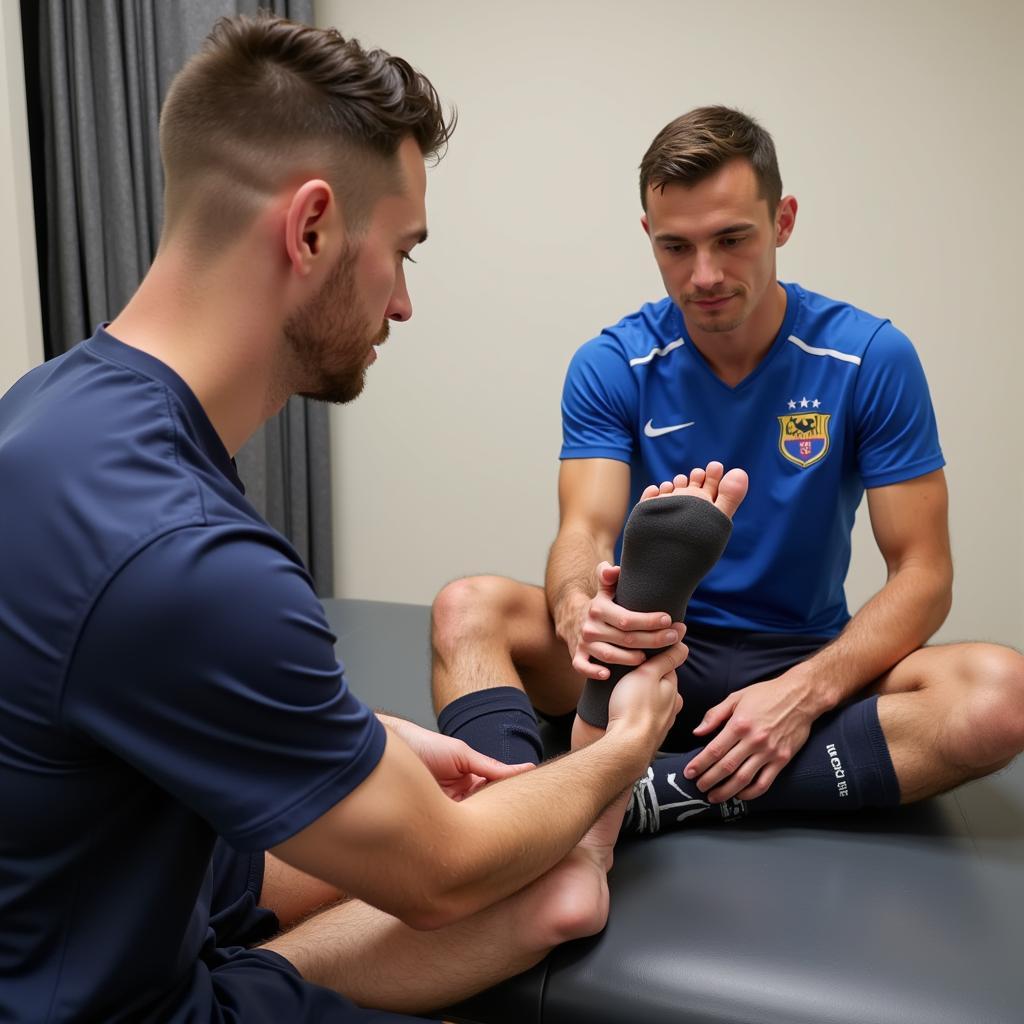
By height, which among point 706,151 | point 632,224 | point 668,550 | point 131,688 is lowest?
point 668,550

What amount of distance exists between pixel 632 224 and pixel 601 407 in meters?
1.26

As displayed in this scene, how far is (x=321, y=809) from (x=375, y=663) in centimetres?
125

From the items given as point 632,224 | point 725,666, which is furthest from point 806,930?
point 632,224

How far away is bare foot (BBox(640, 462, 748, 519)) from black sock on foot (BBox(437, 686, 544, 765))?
0.35 meters

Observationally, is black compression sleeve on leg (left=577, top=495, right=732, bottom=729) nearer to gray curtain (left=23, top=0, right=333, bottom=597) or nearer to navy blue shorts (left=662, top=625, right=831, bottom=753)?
navy blue shorts (left=662, top=625, right=831, bottom=753)

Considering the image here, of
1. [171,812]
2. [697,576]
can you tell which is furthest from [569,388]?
[171,812]

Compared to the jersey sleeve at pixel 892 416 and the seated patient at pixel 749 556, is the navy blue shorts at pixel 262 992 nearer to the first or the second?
the seated patient at pixel 749 556

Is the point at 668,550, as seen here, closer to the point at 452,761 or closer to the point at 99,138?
the point at 452,761

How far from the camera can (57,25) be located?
7.95 feet

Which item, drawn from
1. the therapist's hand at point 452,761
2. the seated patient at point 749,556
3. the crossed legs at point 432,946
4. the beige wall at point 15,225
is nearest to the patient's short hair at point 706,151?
the seated patient at point 749,556

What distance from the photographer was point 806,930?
1.19 meters

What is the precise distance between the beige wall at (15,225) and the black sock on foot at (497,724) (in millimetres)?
1450

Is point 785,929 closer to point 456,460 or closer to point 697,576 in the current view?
point 697,576

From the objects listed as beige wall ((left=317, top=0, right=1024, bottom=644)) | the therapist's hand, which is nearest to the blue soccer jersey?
the therapist's hand
